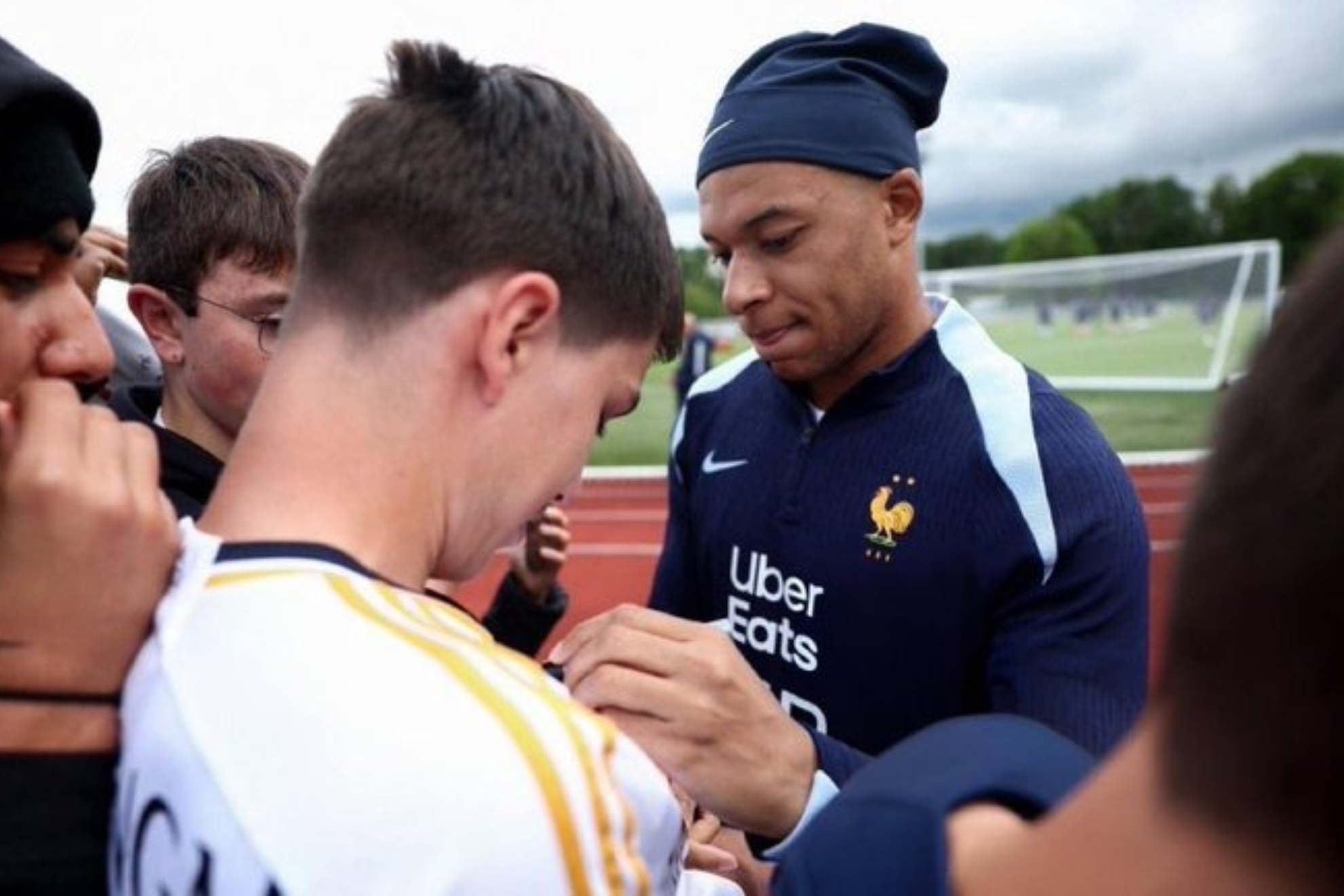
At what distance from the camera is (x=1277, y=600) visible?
0.44 metres

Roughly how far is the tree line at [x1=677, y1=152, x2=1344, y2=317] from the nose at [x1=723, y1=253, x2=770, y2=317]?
6215cm

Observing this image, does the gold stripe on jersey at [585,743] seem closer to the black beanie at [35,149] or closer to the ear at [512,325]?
the ear at [512,325]

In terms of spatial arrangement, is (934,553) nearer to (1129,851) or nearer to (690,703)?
(690,703)

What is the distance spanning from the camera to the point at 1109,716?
1.67m

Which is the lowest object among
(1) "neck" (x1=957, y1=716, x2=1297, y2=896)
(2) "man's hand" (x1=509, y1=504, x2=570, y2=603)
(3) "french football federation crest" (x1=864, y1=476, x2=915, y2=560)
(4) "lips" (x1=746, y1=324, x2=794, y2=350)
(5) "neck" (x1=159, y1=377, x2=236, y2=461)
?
(2) "man's hand" (x1=509, y1=504, x2=570, y2=603)

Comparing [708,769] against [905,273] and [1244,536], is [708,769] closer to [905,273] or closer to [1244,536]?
[1244,536]

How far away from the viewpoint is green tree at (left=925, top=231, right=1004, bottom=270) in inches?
2675

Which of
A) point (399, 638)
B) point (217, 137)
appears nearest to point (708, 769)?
point (399, 638)

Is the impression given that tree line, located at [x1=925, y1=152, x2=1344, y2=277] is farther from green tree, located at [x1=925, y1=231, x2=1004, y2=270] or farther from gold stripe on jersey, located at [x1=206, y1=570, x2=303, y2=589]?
gold stripe on jersey, located at [x1=206, y1=570, x2=303, y2=589]

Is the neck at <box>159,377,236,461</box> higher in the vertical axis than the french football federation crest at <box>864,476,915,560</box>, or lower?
lower

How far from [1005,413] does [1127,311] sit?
78.8 feet

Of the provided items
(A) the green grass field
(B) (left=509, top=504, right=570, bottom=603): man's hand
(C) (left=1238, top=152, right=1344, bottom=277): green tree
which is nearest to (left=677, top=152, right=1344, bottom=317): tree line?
(C) (left=1238, top=152, right=1344, bottom=277): green tree

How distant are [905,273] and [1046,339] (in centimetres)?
2475

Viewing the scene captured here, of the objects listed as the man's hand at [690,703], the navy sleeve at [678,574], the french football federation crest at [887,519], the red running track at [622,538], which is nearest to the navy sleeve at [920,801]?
the man's hand at [690,703]
